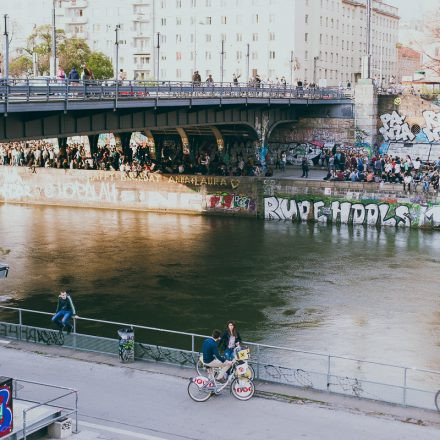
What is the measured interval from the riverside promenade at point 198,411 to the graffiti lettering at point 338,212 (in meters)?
35.6

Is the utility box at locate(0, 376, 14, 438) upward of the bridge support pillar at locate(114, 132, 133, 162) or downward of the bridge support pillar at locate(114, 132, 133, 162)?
downward

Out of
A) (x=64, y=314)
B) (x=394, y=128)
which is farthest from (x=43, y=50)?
(x=64, y=314)

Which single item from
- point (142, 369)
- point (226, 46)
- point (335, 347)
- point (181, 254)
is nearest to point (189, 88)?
point (181, 254)

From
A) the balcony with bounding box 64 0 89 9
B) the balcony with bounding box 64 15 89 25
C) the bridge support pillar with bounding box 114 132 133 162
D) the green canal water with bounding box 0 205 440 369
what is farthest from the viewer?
the balcony with bounding box 64 15 89 25

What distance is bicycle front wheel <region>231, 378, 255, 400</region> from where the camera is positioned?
22.1 metres

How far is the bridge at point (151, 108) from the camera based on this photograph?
1548 inches

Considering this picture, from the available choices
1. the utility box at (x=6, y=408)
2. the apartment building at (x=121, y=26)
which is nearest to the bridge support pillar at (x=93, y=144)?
the apartment building at (x=121, y=26)

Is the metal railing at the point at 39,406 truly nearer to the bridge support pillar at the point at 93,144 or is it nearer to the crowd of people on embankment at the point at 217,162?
the crowd of people on embankment at the point at 217,162

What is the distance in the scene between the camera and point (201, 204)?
6431 centimetres

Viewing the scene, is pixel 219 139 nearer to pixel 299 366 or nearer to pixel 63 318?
pixel 63 318

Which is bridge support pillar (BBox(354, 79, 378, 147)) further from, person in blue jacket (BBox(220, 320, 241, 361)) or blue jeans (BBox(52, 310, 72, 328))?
person in blue jacket (BBox(220, 320, 241, 361))

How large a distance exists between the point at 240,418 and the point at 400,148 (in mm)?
51854

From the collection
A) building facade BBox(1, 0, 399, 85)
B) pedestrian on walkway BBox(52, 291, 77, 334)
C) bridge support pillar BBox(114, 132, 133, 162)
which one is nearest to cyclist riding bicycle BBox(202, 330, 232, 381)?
pedestrian on walkway BBox(52, 291, 77, 334)

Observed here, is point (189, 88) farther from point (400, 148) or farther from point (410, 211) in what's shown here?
point (400, 148)
